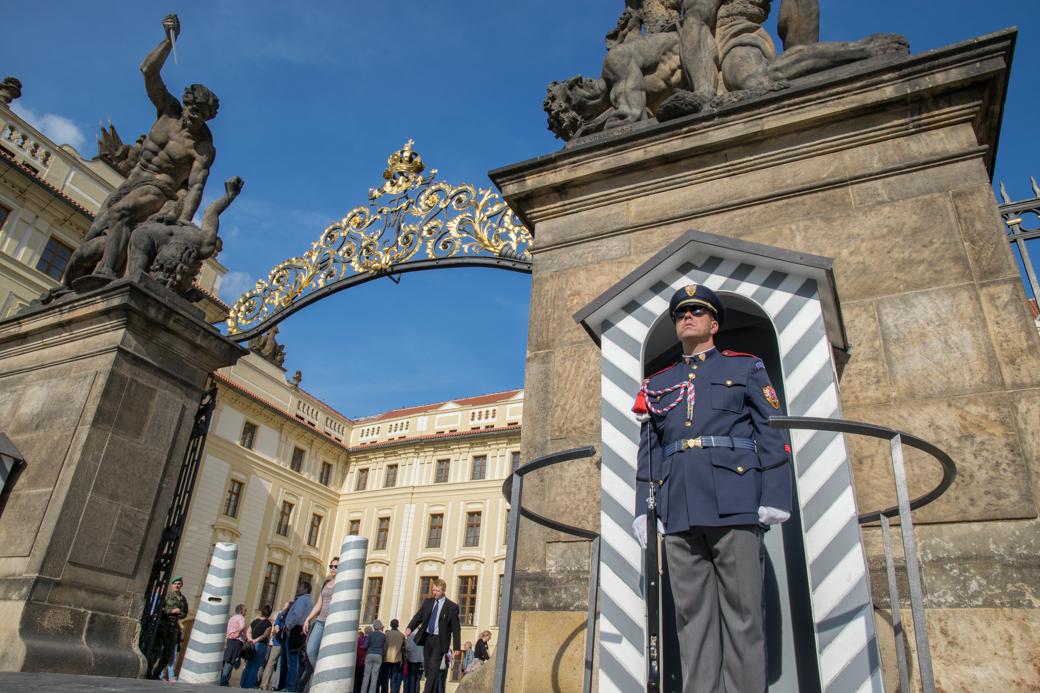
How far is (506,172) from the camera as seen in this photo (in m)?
5.09

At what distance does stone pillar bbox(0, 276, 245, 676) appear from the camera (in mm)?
5629

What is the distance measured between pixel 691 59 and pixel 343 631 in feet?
16.6

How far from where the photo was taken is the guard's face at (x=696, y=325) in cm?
292

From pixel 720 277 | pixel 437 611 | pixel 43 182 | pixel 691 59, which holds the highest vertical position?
pixel 43 182

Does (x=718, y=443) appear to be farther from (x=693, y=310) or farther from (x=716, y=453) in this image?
(x=693, y=310)

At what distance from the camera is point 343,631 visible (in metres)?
5.53

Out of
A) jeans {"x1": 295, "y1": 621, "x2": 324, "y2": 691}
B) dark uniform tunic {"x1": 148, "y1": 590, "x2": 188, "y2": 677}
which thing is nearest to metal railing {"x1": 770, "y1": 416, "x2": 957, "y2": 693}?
dark uniform tunic {"x1": 148, "y1": 590, "x2": 188, "y2": 677}

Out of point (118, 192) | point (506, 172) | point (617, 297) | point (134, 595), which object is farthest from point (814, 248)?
point (118, 192)

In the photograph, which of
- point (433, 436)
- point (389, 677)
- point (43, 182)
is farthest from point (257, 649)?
point (433, 436)

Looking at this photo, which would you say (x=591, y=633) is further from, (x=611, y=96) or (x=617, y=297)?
(x=611, y=96)

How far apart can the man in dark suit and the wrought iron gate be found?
12.5ft

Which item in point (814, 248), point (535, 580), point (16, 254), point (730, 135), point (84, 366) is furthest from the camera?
point (16, 254)

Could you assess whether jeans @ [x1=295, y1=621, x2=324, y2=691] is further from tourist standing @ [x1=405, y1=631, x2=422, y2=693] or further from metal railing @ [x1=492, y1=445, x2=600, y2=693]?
metal railing @ [x1=492, y1=445, x2=600, y2=693]

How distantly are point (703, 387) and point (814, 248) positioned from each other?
63.2 inches
